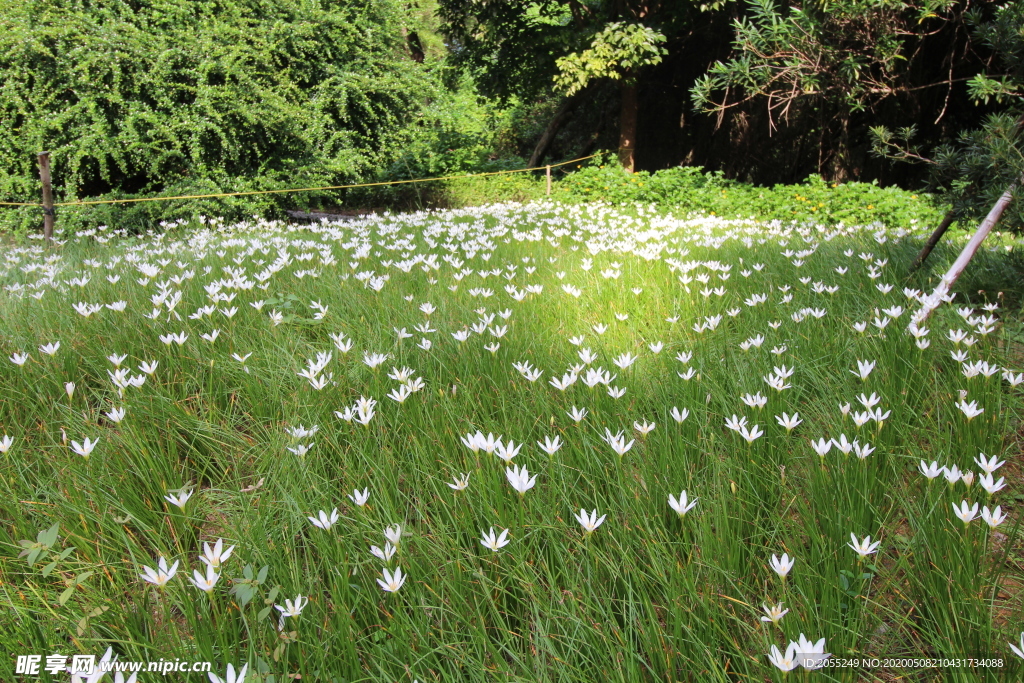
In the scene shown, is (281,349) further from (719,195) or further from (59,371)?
(719,195)

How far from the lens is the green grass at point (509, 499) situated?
1.16 meters

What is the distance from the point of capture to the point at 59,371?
93.3 inches

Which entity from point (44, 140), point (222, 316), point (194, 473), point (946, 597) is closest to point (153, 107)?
point (44, 140)

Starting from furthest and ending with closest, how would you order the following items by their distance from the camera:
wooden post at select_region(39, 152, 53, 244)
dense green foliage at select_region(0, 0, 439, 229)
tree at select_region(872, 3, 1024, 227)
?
dense green foliage at select_region(0, 0, 439, 229), wooden post at select_region(39, 152, 53, 244), tree at select_region(872, 3, 1024, 227)

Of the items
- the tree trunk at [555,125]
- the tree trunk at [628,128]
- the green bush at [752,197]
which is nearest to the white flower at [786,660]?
the green bush at [752,197]

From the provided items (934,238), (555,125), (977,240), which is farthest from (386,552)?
(555,125)

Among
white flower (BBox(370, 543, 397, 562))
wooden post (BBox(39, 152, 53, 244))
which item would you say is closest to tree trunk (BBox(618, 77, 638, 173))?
wooden post (BBox(39, 152, 53, 244))

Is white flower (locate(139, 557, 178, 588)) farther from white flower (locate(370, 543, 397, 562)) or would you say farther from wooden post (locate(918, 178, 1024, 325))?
wooden post (locate(918, 178, 1024, 325))

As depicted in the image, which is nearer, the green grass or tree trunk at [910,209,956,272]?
the green grass

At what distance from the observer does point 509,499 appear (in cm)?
153

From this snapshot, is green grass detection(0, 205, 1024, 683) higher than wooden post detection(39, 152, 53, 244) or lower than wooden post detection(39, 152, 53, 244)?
lower

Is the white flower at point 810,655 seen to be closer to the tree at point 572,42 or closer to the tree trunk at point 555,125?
the tree at point 572,42

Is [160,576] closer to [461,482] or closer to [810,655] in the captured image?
[461,482]

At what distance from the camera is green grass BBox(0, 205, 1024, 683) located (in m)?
1.16
